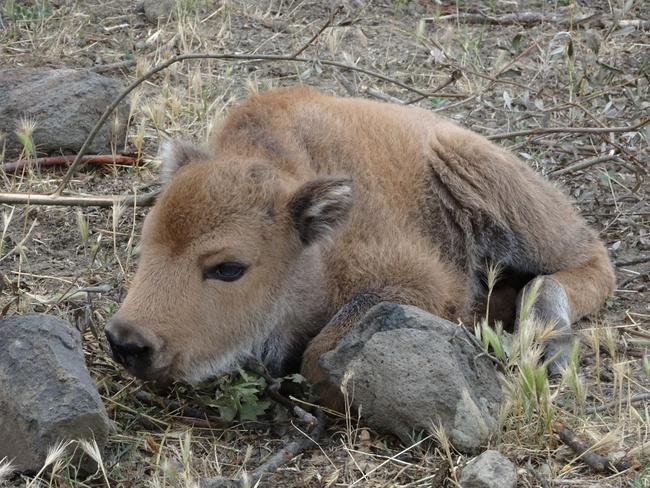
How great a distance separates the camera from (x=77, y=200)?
739 cm

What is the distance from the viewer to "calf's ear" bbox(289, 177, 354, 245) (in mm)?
5635

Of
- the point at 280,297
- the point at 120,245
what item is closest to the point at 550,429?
the point at 280,297

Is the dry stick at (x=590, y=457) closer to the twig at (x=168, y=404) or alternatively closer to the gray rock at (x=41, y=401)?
the twig at (x=168, y=404)

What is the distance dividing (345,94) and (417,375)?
532cm

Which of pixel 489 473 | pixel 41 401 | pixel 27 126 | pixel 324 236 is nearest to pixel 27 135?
pixel 27 126

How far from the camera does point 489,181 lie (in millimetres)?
7016

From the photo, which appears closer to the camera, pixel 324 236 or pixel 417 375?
pixel 417 375

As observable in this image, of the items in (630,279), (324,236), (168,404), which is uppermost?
(324,236)

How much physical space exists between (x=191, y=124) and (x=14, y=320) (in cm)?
413

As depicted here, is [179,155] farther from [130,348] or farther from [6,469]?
[6,469]

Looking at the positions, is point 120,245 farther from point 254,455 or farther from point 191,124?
point 254,455

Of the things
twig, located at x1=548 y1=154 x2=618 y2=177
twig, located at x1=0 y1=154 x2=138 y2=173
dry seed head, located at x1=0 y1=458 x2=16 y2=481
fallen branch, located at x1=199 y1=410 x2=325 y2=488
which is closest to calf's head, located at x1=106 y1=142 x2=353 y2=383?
fallen branch, located at x1=199 y1=410 x2=325 y2=488

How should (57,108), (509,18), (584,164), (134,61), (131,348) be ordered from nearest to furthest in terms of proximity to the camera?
1. (131,348)
2. (584,164)
3. (57,108)
4. (134,61)
5. (509,18)

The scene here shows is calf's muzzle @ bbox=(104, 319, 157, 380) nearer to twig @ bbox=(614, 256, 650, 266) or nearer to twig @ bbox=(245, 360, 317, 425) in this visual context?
twig @ bbox=(245, 360, 317, 425)
